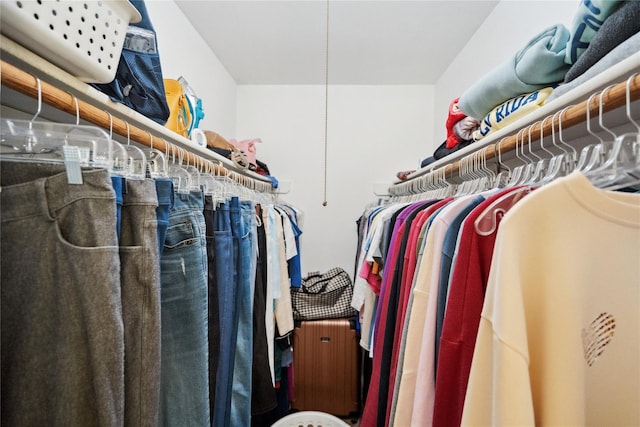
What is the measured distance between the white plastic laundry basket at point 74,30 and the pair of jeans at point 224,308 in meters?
0.38

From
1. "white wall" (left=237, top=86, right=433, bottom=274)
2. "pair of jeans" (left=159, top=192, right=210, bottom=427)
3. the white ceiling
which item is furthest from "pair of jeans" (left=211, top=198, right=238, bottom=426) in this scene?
"white wall" (left=237, top=86, right=433, bottom=274)

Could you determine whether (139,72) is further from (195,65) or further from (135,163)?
(195,65)

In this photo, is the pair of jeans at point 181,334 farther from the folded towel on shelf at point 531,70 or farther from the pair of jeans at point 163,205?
the folded towel on shelf at point 531,70

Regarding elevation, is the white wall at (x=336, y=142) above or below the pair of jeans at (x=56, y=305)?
above

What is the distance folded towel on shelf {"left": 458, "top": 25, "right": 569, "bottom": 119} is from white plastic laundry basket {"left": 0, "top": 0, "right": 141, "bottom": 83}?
0.90 meters

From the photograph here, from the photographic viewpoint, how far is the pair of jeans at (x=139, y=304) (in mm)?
441

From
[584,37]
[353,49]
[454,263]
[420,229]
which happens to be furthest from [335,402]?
[353,49]

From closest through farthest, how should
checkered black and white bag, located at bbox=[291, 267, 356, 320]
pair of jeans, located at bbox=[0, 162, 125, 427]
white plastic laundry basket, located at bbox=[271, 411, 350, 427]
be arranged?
A: pair of jeans, located at bbox=[0, 162, 125, 427]
white plastic laundry basket, located at bbox=[271, 411, 350, 427]
checkered black and white bag, located at bbox=[291, 267, 356, 320]

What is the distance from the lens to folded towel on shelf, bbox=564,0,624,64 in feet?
1.91

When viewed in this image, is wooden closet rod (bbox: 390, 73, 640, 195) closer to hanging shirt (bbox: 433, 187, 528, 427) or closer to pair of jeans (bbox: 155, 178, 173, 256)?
hanging shirt (bbox: 433, 187, 528, 427)

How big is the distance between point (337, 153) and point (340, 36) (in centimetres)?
81

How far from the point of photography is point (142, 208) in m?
0.46

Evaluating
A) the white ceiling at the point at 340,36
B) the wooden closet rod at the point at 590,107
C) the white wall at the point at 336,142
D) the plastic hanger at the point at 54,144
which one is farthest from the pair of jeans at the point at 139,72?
the white wall at the point at 336,142

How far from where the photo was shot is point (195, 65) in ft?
5.53
